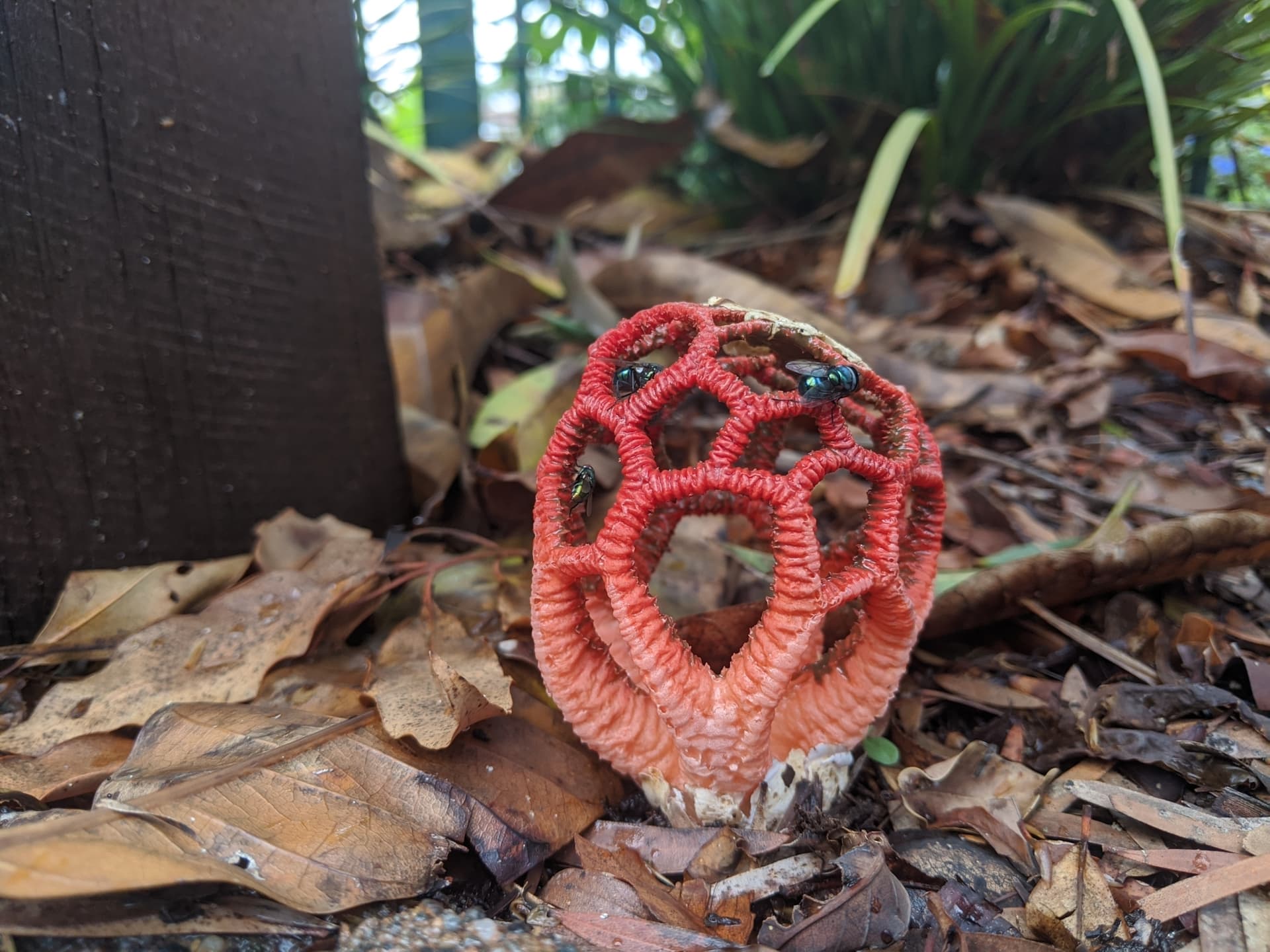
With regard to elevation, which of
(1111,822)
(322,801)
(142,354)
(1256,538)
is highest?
(142,354)

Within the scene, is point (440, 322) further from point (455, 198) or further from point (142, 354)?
point (455, 198)

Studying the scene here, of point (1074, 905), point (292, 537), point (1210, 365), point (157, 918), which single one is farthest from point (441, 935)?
point (1210, 365)

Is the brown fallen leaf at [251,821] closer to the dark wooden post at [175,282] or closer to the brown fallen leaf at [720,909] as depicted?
the brown fallen leaf at [720,909]

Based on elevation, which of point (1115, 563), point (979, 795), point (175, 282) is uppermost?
point (175, 282)

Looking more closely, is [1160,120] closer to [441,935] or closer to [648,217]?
[648,217]

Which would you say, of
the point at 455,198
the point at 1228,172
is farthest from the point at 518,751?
the point at 1228,172

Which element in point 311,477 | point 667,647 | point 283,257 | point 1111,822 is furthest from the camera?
point 311,477

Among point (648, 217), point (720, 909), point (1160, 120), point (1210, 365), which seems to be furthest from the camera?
point (648, 217)

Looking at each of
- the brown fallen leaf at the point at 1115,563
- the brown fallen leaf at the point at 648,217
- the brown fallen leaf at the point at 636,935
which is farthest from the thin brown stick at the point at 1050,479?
the brown fallen leaf at the point at 648,217
